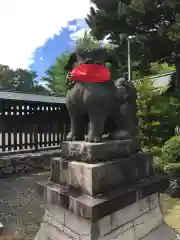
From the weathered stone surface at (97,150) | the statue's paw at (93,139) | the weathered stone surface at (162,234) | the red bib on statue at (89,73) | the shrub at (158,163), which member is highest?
the red bib on statue at (89,73)

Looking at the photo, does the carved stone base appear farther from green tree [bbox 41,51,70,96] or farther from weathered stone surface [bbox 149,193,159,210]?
green tree [bbox 41,51,70,96]

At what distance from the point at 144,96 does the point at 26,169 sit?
4.17 metres

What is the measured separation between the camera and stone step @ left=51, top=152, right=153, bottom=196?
1.94 metres

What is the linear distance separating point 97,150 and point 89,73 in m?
0.77

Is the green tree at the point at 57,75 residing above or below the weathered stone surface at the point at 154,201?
above

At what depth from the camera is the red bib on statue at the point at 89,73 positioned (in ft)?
6.88

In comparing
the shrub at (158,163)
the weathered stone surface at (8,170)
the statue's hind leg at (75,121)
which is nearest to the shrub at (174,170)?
the shrub at (158,163)

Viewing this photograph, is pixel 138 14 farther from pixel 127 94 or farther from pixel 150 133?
pixel 127 94

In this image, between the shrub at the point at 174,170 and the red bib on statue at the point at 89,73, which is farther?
the shrub at the point at 174,170

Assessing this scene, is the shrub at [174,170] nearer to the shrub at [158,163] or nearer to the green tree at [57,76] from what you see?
the shrub at [158,163]

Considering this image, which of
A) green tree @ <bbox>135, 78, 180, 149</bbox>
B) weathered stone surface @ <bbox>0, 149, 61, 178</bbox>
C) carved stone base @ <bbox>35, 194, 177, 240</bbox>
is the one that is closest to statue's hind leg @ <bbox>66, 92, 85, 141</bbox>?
carved stone base @ <bbox>35, 194, 177, 240</bbox>

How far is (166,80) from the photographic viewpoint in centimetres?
1016

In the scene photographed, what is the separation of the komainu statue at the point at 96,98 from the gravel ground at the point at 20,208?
1.55 meters

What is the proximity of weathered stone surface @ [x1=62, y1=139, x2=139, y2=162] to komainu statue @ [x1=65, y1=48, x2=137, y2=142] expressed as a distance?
0.09 metres
